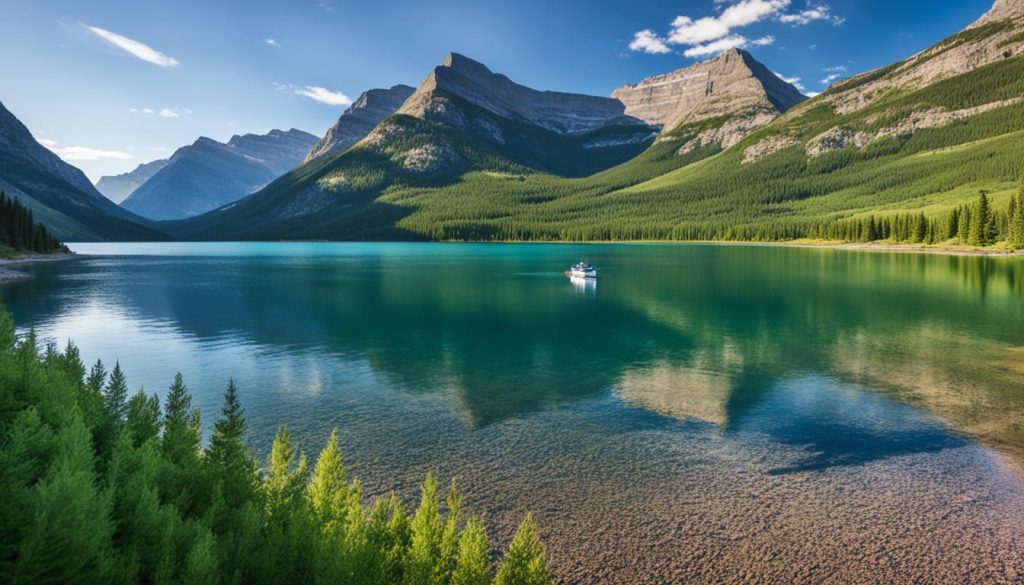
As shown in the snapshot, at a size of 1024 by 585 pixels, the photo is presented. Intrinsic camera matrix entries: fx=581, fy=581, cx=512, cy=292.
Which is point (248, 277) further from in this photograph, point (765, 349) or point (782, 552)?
point (782, 552)

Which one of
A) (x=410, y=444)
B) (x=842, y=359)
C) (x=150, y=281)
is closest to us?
(x=410, y=444)

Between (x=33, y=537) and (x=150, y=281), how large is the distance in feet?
363

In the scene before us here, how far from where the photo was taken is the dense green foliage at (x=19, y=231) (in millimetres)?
132750

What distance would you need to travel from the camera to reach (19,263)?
124 meters

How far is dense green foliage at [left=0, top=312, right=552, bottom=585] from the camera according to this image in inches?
253

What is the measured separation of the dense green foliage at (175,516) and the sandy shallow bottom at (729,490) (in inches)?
222

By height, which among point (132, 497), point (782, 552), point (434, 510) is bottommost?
point (782, 552)

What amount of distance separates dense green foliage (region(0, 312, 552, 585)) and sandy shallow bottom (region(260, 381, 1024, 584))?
222 inches

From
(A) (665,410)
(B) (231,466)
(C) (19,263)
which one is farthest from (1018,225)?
(C) (19,263)

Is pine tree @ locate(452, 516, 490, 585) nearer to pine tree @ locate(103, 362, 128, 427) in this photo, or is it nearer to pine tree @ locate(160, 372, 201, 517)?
pine tree @ locate(160, 372, 201, 517)

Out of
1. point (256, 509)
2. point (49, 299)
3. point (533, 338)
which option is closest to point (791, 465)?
point (256, 509)

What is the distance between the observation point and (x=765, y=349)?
4269 cm

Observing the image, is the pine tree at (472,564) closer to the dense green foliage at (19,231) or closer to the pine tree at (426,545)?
the pine tree at (426,545)

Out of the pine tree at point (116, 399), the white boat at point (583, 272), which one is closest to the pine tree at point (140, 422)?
the pine tree at point (116, 399)
